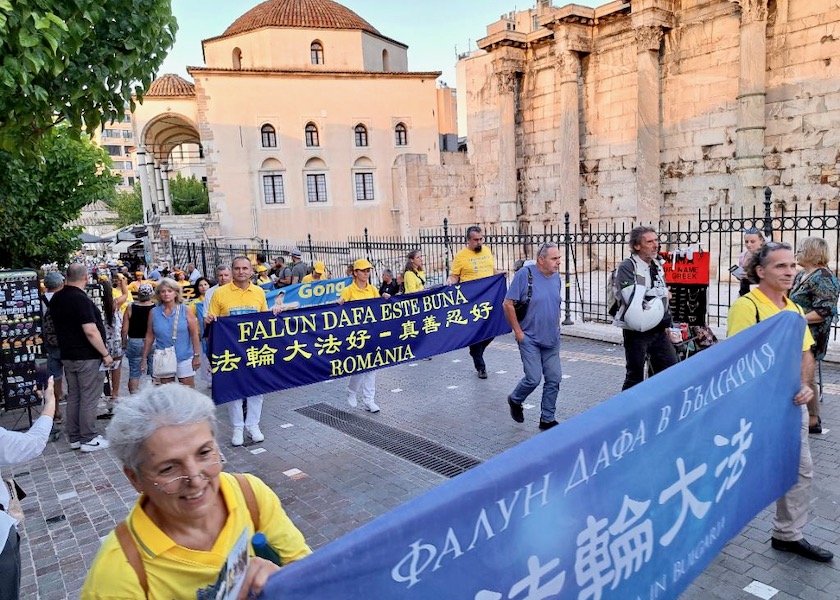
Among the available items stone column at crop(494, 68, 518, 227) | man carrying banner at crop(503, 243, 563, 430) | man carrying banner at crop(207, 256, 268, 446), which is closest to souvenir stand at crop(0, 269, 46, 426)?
man carrying banner at crop(207, 256, 268, 446)

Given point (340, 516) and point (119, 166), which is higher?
point (119, 166)

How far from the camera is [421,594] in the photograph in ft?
6.13

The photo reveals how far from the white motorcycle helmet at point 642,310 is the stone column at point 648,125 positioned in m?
Answer: 14.1

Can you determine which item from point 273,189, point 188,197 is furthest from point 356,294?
point 188,197

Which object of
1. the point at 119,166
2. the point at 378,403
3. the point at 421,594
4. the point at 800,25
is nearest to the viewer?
the point at 421,594

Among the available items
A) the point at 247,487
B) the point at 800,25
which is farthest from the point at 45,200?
the point at 800,25

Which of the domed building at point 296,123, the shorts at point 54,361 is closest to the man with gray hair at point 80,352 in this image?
the shorts at point 54,361

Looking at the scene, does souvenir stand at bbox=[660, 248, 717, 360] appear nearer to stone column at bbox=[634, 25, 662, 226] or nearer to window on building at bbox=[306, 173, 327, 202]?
stone column at bbox=[634, 25, 662, 226]

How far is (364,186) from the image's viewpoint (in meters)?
36.1

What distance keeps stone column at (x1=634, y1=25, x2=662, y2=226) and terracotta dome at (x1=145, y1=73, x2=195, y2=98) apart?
1107 inches

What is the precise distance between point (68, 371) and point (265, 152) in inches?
1119

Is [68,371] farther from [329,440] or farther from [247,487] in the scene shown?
[247,487]

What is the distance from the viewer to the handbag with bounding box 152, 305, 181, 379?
6918 mm

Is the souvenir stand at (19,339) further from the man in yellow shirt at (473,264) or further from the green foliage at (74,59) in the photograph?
the man in yellow shirt at (473,264)
